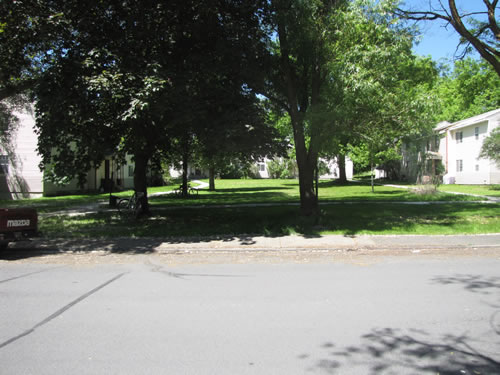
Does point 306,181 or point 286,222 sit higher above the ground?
point 306,181

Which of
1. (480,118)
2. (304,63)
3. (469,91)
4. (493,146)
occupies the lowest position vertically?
(493,146)

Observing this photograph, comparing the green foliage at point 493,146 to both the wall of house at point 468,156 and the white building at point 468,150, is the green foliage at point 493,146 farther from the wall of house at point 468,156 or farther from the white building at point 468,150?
the wall of house at point 468,156

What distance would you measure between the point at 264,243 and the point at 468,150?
33.4m

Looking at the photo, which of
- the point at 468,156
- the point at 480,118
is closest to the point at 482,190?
the point at 480,118

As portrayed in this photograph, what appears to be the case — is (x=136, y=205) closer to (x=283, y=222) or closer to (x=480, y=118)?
(x=283, y=222)

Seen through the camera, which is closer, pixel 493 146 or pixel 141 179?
pixel 141 179

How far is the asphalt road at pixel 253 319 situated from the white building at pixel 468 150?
31.0 meters

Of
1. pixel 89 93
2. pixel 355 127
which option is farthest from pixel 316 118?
pixel 89 93

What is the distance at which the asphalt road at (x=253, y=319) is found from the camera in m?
3.55

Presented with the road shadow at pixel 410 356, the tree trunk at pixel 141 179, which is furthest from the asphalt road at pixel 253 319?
the tree trunk at pixel 141 179

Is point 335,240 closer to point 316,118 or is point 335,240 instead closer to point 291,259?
point 291,259

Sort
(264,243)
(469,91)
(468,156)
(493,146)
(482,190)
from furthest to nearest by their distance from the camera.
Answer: (469,91), (468,156), (493,146), (482,190), (264,243)

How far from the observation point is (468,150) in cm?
3572

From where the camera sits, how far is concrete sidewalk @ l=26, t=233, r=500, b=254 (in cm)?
942
